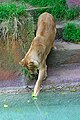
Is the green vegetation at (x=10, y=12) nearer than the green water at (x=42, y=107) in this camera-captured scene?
No

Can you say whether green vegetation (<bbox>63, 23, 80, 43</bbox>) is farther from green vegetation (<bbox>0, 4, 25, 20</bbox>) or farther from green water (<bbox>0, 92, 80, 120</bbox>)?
green water (<bbox>0, 92, 80, 120</bbox>)

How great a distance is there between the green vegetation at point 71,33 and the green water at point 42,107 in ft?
4.59

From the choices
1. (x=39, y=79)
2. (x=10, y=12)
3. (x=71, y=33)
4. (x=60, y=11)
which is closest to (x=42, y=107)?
(x=39, y=79)

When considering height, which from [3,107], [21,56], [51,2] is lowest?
[3,107]

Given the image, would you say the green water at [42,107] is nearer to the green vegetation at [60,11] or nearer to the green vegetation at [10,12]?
the green vegetation at [10,12]

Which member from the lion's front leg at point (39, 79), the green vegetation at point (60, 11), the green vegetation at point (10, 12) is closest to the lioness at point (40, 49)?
the lion's front leg at point (39, 79)

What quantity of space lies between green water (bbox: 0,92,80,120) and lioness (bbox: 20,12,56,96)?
224 mm

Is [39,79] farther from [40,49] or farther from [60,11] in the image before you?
[60,11]

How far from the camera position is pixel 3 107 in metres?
6.27

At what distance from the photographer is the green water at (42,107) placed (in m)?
5.89

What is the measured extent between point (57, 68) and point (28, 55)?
42.7 inches

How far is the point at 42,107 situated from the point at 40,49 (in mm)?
898

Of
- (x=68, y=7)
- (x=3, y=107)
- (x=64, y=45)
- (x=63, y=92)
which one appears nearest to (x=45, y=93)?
(x=63, y=92)

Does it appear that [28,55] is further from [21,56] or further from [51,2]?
[51,2]
